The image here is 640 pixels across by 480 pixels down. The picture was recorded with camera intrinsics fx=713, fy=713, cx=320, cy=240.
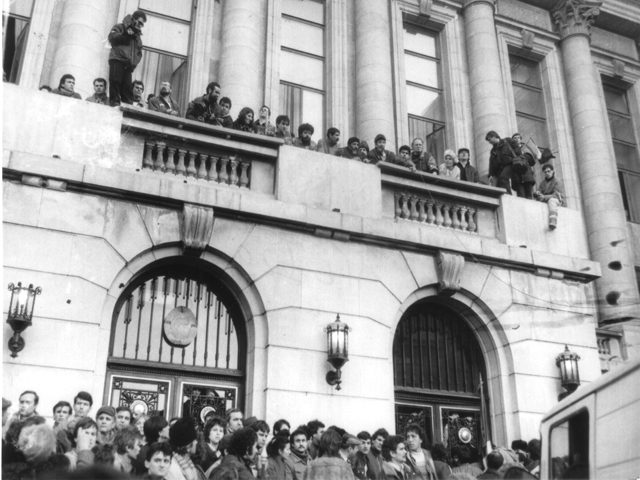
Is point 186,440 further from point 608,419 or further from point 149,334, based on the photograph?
point 149,334

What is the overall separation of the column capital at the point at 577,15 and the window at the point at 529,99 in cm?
151

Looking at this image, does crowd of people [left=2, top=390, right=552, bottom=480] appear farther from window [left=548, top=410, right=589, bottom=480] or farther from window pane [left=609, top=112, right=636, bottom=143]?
window pane [left=609, top=112, right=636, bottom=143]

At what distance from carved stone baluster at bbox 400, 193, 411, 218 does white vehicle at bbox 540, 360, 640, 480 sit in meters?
8.21

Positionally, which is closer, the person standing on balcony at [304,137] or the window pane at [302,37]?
the person standing on balcony at [304,137]

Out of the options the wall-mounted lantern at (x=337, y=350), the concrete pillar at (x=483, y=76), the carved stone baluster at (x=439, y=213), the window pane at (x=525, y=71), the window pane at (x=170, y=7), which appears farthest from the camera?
the window pane at (x=525, y=71)

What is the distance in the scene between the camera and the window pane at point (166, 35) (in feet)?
58.5

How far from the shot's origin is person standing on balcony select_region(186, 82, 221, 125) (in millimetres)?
12422

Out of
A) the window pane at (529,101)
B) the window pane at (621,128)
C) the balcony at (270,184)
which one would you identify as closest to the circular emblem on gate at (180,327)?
the balcony at (270,184)

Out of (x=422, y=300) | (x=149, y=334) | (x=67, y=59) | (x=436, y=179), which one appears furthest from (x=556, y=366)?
(x=67, y=59)

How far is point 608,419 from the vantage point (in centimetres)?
427


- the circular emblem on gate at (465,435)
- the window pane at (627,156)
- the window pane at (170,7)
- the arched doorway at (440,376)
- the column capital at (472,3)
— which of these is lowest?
the circular emblem on gate at (465,435)

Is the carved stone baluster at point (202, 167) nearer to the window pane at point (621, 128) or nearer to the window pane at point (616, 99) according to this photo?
the window pane at point (621, 128)

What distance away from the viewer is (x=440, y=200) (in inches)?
543

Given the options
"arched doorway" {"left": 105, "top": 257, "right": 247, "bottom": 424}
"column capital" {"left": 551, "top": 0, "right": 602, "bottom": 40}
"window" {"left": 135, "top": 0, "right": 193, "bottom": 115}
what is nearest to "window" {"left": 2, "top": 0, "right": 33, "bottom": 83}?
"window" {"left": 135, "top": 0, "right": 193, "bottom": 115}
